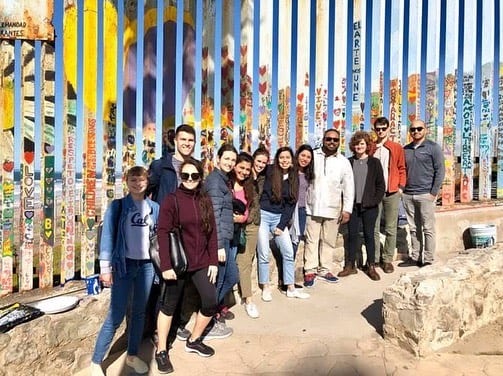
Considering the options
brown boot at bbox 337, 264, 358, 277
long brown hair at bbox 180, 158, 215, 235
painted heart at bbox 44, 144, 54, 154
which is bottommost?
brown boot at bbox 337, 264, 358, 277

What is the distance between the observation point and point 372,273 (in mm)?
4711

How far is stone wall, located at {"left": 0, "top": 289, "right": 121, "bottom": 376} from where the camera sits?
Answer: 2688 millimetres

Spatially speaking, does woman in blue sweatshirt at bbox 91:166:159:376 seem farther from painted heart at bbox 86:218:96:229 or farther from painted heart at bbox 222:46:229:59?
painted heart at bbox 222:46:229:59

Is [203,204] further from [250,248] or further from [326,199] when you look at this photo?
[326,199]

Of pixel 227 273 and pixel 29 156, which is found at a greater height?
pixel 29 156

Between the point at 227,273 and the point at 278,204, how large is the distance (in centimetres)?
88

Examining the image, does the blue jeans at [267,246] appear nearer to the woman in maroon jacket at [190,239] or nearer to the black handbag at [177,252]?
the woman in maroon jacket at [190,239]

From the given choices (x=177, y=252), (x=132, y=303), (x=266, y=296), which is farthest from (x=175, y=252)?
(x=266, y=296)

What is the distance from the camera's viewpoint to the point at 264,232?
3.96 metres

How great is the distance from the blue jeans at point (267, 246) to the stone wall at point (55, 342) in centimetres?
143

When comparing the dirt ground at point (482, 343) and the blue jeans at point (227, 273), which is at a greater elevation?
the blue jeans at point (227, 273)

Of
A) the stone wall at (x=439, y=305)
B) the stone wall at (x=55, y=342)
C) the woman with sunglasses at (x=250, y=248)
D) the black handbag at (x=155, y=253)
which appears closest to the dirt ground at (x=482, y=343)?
the stone wall at (x=439, y=305)

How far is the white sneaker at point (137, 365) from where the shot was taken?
9.49ft

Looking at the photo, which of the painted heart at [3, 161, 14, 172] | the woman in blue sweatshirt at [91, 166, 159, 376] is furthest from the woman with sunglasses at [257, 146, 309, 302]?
the painted heart at [3, 161, 14, 172]
